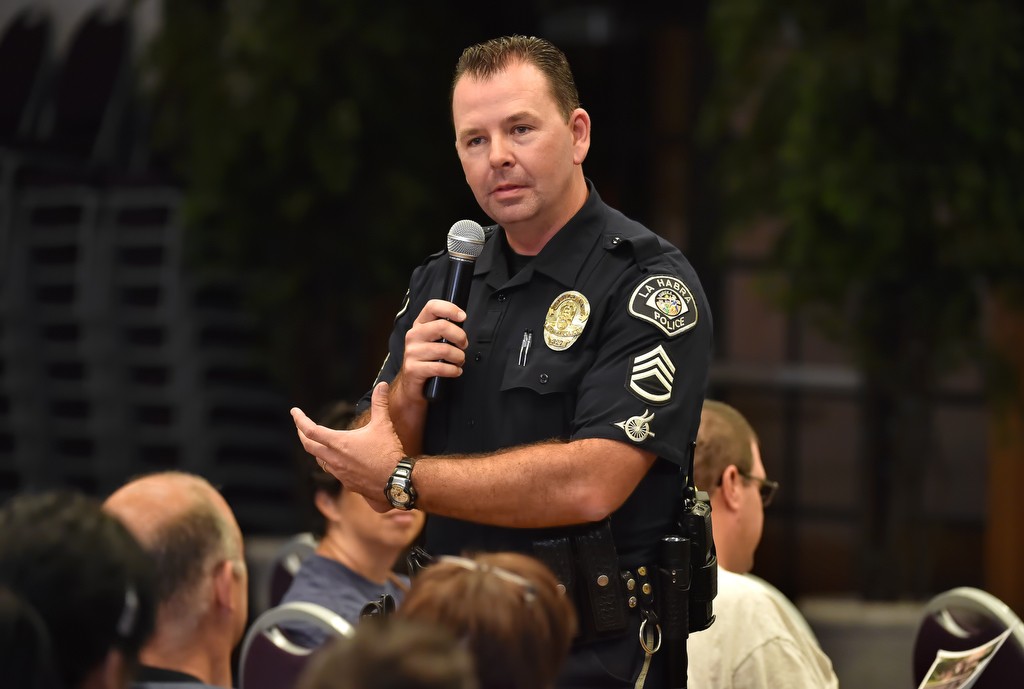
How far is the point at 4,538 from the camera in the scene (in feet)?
4.77

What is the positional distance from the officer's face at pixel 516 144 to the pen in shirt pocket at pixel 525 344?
0.55ft

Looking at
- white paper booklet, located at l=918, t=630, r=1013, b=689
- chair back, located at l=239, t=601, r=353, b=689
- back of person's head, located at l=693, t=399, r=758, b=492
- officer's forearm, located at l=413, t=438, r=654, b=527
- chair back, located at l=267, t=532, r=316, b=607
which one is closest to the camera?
officer's forearm, located at l=413, t=438, r=654, b=527

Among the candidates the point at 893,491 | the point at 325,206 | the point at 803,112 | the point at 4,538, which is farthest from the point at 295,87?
the point at 4,538

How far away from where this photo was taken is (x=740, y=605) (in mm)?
2410

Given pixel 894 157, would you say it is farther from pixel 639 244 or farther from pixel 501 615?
pixel 501 615

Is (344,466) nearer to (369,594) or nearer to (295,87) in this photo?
(369,594)

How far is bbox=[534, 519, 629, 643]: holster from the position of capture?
1.96 m

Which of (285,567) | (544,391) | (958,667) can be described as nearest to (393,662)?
(544,391)

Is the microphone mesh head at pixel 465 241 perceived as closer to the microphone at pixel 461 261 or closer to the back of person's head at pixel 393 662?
the microphone at pixel 461 261

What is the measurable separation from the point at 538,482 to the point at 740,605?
0.65 m

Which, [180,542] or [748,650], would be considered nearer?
[180,542]

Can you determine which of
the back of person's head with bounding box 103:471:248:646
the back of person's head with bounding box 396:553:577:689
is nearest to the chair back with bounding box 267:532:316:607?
the back of person's head with bounding box 103:471:248:646

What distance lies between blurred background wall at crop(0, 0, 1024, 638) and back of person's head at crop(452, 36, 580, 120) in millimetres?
2720

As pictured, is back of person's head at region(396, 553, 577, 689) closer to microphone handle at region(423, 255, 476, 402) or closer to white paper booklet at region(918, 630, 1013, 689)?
microphone handle at region(423, 255, 476, 402)
